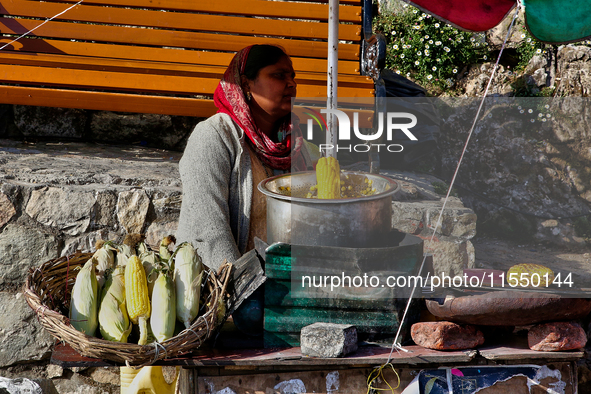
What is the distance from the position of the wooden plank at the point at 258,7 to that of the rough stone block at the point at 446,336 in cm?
236

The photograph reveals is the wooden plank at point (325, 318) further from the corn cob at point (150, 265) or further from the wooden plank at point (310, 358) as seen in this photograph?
the corn cob at point (150, 265)

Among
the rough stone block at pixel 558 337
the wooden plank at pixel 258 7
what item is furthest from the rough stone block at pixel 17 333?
the rough stone block at pixel 558 337

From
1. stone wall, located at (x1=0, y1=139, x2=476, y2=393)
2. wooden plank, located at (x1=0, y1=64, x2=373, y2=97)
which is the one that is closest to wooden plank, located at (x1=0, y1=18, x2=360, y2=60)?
wooden plank, located at (x1=0, y1=64, x2=373, y2=97)

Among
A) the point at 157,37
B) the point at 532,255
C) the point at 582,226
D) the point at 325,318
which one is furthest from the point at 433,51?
the point at 325,318

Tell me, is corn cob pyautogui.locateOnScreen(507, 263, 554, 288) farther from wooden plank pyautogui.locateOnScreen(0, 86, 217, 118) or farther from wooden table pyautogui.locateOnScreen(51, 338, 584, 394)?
wooden plank pyautogui.locateOnScreen(0, 86, 217, 118)

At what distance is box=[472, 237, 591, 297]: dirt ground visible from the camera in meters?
3.29

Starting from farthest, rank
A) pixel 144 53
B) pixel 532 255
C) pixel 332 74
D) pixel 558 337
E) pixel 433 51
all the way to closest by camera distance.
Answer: pixel 433 51 → pixel 532 255 → pixel 144 53 → pixel 332 74 → pixel 558 337

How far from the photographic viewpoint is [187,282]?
1.66 metres

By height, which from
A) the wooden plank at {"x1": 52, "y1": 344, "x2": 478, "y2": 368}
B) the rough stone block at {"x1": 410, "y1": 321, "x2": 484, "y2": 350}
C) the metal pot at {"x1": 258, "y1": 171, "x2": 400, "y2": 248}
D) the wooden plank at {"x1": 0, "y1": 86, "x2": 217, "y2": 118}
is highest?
the wooden plank at {"x1": 0, "y1": 86, "x2": 217, "y2": 118}

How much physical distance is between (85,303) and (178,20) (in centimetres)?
223

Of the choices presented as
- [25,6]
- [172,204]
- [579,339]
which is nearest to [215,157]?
[172,204]

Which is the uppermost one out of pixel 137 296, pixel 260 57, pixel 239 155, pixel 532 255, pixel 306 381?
pixel 260 57

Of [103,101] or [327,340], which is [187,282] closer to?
[327,340]

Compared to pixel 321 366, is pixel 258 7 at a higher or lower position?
higher
